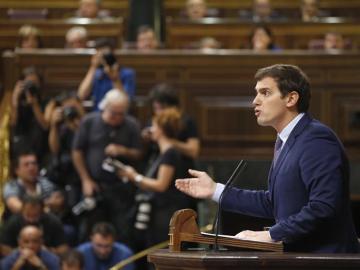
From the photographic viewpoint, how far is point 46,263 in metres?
7.88

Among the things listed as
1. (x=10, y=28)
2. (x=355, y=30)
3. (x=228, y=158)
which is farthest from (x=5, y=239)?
(x=355, y=30)

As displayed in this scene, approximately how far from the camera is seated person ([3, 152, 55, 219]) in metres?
8.65

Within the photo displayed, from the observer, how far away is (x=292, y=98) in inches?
149

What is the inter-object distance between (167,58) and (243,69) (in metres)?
0.79

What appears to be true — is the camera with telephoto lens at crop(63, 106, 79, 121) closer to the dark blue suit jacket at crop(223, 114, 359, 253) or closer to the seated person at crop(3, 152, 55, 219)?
the seated person at crop(3, 152, 55, 219)

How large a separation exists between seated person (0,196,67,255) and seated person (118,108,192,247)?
67cm

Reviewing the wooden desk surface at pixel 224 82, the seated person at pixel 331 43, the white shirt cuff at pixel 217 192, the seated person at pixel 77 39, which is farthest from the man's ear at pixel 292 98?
the seated person at pixel 331 43

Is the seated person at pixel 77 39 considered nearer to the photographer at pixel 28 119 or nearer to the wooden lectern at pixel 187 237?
the photographer at pixel 28 119

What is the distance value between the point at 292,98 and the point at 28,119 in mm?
6199

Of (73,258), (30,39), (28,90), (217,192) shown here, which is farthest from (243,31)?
(217,192)

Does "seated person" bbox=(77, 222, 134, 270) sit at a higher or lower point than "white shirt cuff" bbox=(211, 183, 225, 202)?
lower

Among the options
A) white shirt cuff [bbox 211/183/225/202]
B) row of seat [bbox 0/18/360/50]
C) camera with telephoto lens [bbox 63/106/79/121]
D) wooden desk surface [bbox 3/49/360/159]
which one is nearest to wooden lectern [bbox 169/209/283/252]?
white shirt cuff [bbox 211/183/225/202]

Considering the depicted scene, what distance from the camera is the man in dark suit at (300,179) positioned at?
3.58 metres

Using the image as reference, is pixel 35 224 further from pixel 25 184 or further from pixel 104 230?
pixel 25 184
